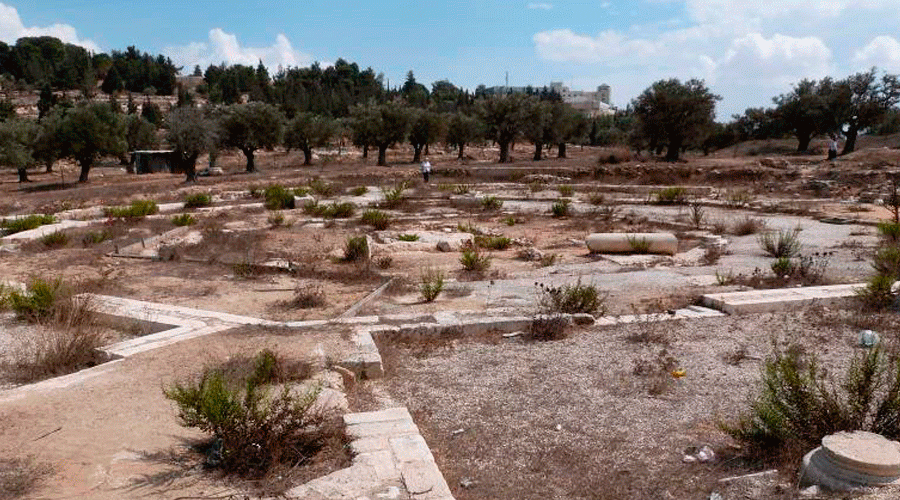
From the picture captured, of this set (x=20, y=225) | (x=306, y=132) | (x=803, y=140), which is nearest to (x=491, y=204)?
(x=20, y=225)

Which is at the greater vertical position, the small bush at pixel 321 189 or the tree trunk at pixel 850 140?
the tree trunk at pixel 850 140

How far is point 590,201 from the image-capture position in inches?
897

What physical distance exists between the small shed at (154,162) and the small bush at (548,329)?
3909 cm

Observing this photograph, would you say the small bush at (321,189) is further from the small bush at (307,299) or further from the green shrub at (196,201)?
the small bush at (307,299)

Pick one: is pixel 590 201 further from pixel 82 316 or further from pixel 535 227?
pixel 82 316

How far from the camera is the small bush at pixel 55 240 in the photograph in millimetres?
14742

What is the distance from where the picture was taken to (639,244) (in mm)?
13555

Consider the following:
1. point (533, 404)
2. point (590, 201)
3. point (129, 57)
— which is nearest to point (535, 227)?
point (590, 201)

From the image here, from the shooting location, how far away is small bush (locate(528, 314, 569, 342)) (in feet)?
25.5

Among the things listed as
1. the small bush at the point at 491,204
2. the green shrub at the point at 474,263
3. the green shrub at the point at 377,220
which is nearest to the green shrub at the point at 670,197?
the small bush at the point at 491,204

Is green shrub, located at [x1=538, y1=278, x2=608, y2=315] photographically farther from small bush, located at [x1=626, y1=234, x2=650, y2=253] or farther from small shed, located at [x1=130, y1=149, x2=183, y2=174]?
small shed, located at [x1=130, y1=149, x2=183, y2=174]

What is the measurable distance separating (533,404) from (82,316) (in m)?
5.39

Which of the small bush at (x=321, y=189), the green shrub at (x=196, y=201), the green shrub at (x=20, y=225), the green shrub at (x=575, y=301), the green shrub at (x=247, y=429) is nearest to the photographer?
the green shrub at (x=247, y=429)

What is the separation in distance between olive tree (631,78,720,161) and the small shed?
2853cm
